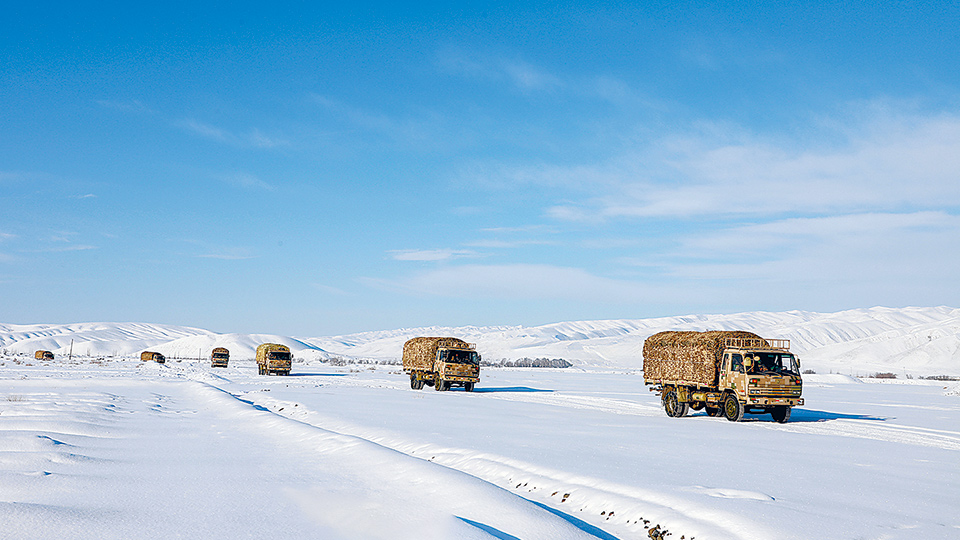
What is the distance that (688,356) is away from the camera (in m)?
24.6

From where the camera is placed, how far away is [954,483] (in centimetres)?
1116

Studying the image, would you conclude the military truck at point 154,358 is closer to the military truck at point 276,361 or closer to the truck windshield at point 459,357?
the military truck at point 276,361

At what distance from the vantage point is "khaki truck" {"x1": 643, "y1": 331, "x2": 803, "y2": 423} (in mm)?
22000

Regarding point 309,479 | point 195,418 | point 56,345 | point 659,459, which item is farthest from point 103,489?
point 56,345

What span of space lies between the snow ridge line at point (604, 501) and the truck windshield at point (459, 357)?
24.0 m

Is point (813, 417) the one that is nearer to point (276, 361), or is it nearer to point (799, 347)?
point (276, 361)

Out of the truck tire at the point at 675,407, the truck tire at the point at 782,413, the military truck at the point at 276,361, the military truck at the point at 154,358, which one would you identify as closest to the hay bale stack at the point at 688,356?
the truck tire at the point at 675,407

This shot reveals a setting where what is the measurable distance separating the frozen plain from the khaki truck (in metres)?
1.96

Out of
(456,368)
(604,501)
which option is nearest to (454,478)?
(604,501)

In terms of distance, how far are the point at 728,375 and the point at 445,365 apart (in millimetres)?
17453

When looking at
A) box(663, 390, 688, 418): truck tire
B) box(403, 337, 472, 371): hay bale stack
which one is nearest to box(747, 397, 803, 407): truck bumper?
box(663, 390, 688, 418): truck tire

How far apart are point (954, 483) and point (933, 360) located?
322ft

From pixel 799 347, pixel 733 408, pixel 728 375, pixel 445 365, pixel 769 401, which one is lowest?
pixel 733 408

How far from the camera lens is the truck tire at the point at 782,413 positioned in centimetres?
2220
